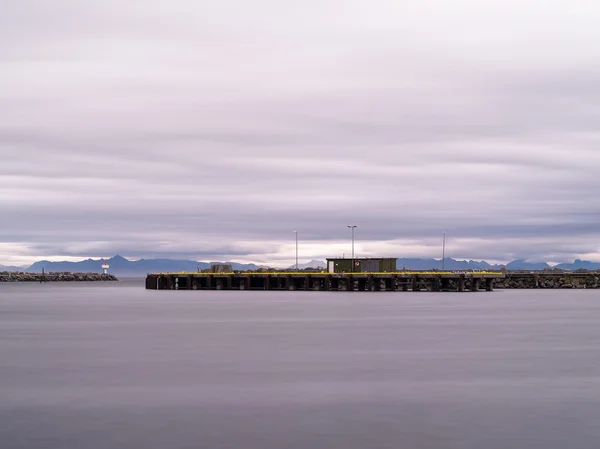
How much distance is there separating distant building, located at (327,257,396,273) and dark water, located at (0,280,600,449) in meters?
78.8

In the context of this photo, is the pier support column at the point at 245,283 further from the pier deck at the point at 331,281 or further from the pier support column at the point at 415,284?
the pier support column at the point at 415,284

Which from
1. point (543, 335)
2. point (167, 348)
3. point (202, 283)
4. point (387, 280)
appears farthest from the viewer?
point (202, 283)

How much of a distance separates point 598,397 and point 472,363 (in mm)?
9853

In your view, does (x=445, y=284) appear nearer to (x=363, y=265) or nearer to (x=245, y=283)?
(x=363, y=265)

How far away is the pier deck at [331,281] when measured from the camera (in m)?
136

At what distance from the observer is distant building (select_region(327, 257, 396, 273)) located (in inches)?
5527

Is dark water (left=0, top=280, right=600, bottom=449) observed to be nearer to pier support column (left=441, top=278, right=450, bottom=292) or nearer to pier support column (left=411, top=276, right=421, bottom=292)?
pier support column (left=411, top=276, right=421, bottom=292)

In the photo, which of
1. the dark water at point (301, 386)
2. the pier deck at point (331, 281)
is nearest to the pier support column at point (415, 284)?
the pier deck at point (331, 281)

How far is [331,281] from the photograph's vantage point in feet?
491

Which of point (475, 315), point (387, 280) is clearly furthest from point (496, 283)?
point (475, 315)

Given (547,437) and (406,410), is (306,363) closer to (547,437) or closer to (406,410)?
(406,410)

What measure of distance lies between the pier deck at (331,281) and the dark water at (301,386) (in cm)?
7480

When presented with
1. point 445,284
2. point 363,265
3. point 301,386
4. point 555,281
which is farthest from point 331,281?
point 301,386

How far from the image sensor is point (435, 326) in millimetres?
60562
